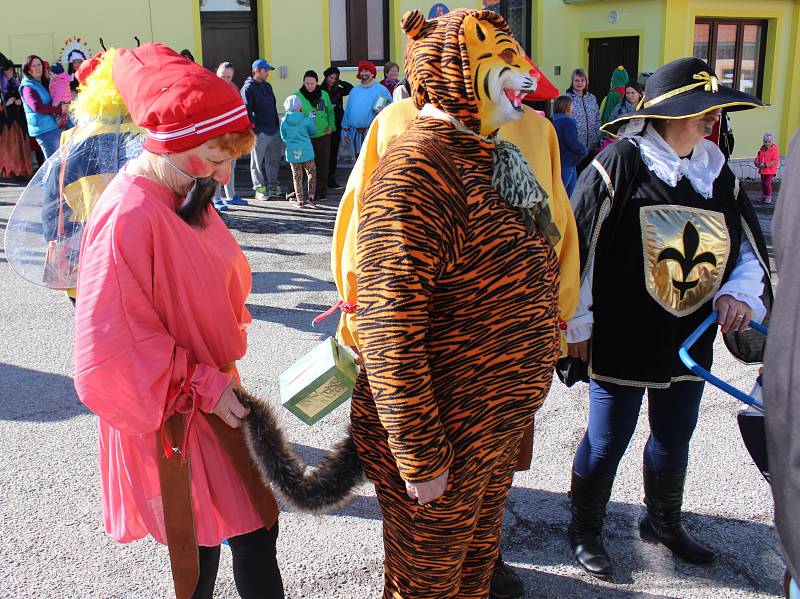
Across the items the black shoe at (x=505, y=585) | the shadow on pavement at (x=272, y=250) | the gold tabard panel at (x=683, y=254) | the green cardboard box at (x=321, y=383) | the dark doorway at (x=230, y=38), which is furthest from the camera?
the dark doorway at (x=230, y=38)

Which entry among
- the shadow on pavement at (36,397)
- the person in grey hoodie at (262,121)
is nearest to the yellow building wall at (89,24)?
the person in grey hoodie at (262,121)

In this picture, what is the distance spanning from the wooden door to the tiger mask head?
14.1 metres

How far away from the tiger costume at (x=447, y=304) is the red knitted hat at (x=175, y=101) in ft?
A: 1.66

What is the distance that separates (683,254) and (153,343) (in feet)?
5.93

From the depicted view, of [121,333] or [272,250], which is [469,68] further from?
[272,250]

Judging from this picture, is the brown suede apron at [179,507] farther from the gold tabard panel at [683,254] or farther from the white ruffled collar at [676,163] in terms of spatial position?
the white ruffled collar at [676,163]

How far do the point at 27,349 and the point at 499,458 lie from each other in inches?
167

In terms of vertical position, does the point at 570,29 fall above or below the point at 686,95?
above

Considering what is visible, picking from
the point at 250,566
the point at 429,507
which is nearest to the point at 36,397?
the point at 250,566

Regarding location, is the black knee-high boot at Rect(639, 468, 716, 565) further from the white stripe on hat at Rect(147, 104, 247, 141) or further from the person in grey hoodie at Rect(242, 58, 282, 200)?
the person in grey hoodie at Rect(242, 58, 282, 200)

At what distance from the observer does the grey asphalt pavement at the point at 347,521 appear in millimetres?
2992

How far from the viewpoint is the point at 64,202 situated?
3.16m

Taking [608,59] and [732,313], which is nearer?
[732,313]

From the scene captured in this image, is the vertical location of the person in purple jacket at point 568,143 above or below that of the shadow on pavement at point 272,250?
above
